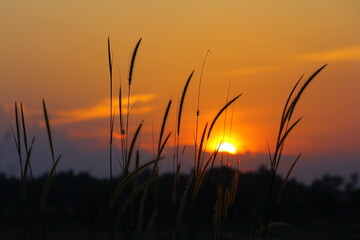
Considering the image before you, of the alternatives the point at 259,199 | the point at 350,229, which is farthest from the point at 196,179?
the point at 350,229

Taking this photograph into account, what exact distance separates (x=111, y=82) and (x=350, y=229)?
10.8m

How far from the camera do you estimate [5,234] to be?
37.0 feet

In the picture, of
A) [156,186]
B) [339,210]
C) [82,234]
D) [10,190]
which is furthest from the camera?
[339,210]

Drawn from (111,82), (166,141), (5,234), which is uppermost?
(111,82)

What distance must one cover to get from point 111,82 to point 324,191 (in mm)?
13810

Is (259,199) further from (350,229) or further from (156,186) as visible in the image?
(350,229)

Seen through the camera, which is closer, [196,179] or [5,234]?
[196,179]

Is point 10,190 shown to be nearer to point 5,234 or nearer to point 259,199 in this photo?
point 5,234

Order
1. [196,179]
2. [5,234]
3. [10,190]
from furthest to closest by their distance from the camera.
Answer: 1. [10,190]
2. [5,234]
3. [196,179]

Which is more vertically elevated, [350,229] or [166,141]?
[166,141]

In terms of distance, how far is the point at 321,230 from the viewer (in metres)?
13.5

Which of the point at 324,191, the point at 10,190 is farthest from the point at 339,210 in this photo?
the point at 10,190

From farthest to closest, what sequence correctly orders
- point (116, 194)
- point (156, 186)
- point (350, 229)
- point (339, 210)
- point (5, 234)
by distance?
point (339, 210)
point (350, 229)
point (5, 234)
point (156, 186)
point (116, 194)

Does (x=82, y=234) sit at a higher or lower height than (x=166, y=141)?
lower
